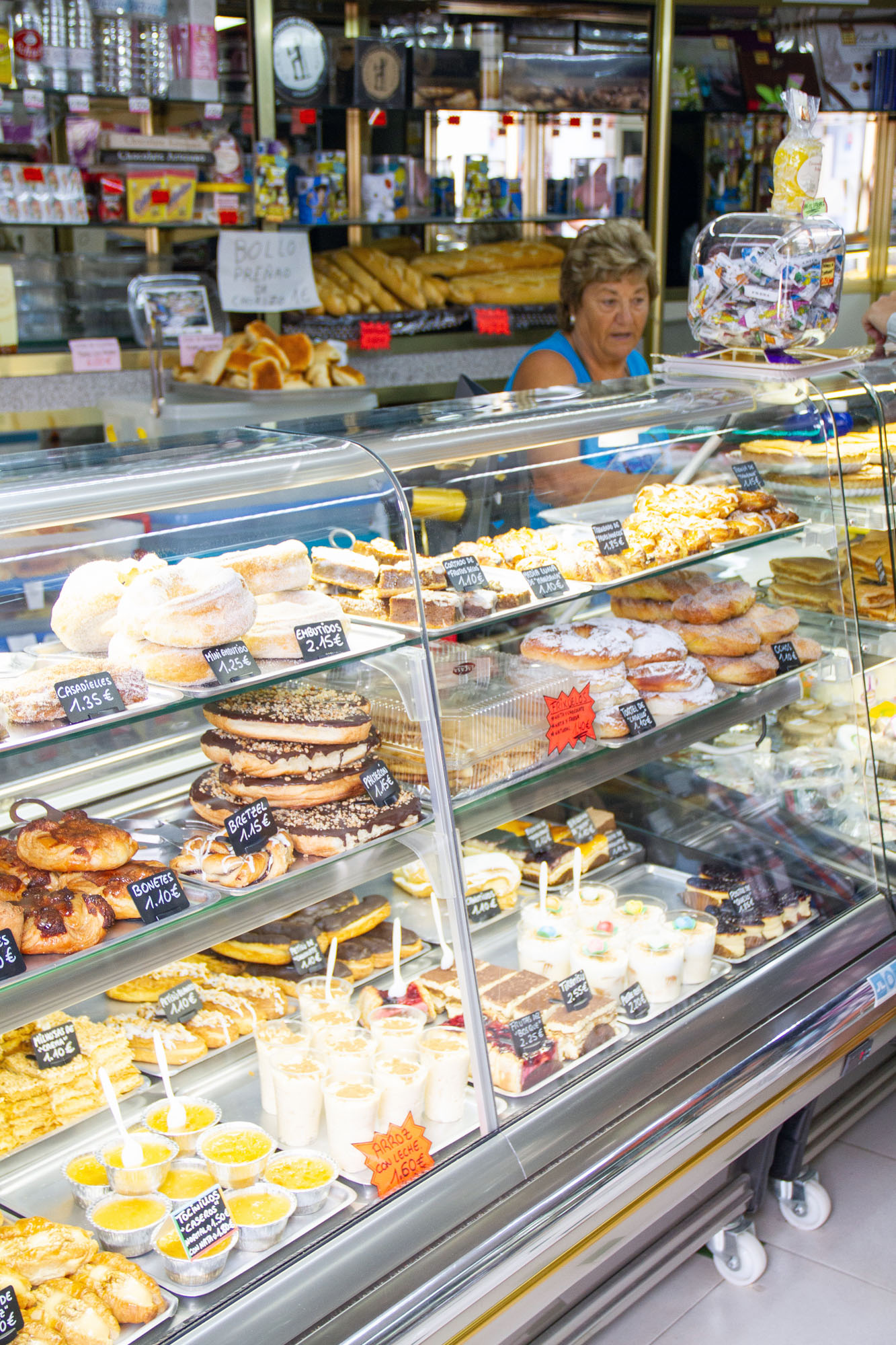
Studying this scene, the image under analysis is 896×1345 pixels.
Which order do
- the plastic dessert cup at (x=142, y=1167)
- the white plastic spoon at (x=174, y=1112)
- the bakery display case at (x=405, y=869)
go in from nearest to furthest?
1. the bakery display case at (x=405, y=869)
2. the plastic dessert cup at (x=142, y=1167)
3. the white plastic spoon at (x=174, y=1112)

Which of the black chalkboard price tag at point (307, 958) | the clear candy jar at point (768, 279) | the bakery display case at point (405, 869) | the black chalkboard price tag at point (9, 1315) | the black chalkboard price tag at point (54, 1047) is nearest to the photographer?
the black chalkboard price tag at point (9, 1315)

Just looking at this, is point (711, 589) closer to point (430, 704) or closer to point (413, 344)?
point (430, 704)

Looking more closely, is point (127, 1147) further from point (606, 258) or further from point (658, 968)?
point (606, 258)

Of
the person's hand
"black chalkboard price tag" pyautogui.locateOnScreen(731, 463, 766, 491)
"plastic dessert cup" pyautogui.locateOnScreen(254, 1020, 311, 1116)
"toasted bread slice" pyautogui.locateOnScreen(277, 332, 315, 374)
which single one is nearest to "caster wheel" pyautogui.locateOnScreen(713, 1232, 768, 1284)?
"plastic dessert cup" pyautogui.locateOnScreen(254, 1020, 311, 1116)

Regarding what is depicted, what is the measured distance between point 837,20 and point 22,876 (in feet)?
20.0

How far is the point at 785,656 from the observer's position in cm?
288

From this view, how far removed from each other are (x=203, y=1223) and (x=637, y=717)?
1.24m

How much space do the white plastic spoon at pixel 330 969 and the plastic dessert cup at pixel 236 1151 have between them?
0.91 ft

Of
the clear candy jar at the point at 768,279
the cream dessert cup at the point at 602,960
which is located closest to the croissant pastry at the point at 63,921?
the cream dessert cup at the point at 602,960

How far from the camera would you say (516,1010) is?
2295 mm

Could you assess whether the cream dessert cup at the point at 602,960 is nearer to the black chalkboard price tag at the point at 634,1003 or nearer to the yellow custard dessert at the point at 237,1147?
the black chalkboard price tag at the point at 634,1003

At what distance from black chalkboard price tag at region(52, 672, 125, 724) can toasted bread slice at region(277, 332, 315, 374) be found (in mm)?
2803

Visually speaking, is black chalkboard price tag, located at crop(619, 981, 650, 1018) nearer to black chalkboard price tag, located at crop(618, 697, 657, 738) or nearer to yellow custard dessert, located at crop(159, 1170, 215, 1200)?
black chalkboard price tag, located at crop(618, 697, 657, 738)

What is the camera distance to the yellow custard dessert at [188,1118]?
80.0 inches
